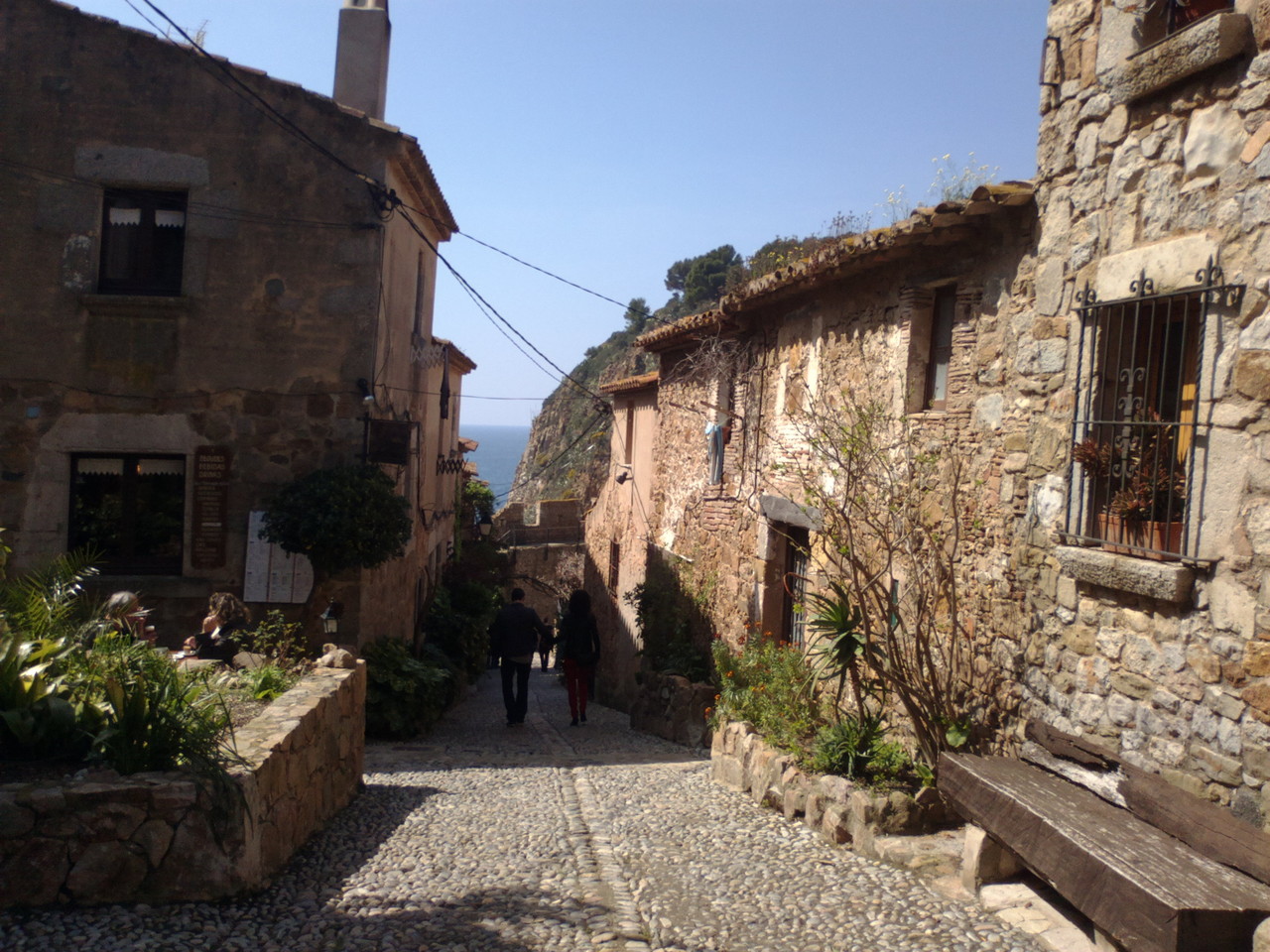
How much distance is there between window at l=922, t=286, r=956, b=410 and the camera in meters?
7.58

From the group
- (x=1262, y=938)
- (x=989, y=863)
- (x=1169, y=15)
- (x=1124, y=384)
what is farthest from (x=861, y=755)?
(x=1169, y=15)

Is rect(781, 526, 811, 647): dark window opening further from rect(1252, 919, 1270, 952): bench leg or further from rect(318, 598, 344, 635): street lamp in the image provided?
rect(1252, 919, 1270, 952): bench leg

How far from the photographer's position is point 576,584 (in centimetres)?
2634

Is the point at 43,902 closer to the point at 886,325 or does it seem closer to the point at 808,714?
the point at 808,714

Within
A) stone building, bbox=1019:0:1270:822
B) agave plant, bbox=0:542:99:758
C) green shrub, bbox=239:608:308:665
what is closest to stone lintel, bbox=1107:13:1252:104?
stone building, bbox=1019:0:1270:822

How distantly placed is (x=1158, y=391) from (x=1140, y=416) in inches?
6.8

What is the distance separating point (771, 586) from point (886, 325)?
3406mm

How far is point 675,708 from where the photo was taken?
11.8 metres

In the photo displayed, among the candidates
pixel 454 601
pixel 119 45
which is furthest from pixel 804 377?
pixel 454 601

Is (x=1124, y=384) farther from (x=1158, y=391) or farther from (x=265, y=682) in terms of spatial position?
(x=265, y=682)

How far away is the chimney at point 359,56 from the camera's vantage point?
38.8ft

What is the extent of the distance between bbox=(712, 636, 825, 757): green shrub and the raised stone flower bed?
0.66 ft

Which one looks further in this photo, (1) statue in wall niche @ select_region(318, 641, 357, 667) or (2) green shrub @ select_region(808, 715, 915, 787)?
(1) statue in wall niche @ select_region(318, 641, 357, 667)

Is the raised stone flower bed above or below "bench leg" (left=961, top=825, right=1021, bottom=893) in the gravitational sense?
below
